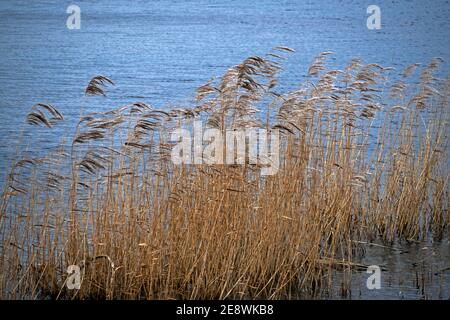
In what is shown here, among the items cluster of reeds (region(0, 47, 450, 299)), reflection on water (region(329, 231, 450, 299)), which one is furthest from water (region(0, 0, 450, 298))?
cluster of reeds (region(0, 47, 450, 299))

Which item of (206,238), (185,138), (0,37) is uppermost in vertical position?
(0,37)

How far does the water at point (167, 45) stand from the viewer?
14.5 metres

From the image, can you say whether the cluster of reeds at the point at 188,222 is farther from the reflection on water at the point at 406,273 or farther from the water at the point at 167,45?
the water at the point at 167,45

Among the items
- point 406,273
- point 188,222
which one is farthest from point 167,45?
point 188,222

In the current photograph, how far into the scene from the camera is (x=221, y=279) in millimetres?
6039

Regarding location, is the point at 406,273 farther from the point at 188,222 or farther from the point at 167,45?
the point at 167,45

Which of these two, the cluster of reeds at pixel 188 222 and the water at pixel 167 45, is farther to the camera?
the water at pixel 167 45

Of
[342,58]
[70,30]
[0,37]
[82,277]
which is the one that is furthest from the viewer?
[70,30]

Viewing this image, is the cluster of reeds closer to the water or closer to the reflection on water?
the reflection on water

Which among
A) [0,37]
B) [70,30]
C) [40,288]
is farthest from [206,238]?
[70,30]

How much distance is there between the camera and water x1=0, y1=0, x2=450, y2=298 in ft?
47.6

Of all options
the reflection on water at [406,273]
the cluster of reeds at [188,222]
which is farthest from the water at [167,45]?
the cluster of reeds at [188,222]

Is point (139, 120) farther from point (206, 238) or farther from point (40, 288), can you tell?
point (40, 288)
